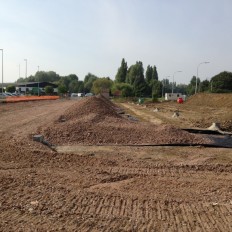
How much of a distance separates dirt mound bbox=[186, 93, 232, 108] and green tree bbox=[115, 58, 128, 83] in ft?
182

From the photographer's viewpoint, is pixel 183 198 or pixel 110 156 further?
pixel 110 156

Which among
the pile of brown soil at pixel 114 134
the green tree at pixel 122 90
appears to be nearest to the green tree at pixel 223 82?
the green tree at pixel 122 90

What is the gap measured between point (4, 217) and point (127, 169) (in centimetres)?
452

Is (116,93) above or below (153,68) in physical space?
below

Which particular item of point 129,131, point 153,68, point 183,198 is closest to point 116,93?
point 153,68

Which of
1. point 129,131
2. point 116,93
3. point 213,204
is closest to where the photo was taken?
point 213,204

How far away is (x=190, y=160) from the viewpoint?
11.8m

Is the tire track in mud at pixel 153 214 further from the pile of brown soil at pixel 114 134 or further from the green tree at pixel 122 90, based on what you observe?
the green tree at pixel 122 90

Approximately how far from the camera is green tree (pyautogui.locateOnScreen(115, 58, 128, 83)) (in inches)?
4710

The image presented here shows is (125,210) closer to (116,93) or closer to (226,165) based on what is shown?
(226,165)

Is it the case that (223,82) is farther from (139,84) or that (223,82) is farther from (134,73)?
(134,73)

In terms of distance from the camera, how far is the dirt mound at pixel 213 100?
176 ft

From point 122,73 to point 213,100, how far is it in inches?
2503

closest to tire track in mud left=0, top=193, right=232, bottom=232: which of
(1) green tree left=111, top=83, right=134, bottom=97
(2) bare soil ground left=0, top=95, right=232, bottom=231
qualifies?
(2) bare soil ground left=0, top=95, right=232, bottom=231
